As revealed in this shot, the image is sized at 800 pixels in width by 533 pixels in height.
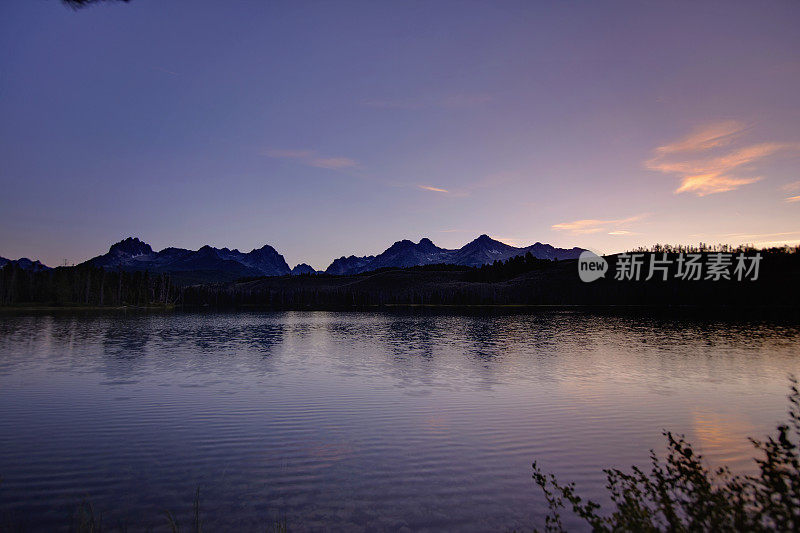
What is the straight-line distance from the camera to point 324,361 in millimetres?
45688

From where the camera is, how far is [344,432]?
63.6 feet

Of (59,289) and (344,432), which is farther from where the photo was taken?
(59,289)

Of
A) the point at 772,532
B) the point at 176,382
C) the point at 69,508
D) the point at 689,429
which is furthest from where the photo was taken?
the point at 176,382

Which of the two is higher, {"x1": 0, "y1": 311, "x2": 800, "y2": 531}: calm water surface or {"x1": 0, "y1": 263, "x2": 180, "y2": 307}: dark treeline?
{"x1": 0, "y1": 263, "x2": 180, "y2": 307}: dark treeline

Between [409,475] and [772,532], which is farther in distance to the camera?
[409,475]

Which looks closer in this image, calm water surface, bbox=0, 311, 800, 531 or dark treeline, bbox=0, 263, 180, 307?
calm water surface, bbox=0, 311, 800, 531

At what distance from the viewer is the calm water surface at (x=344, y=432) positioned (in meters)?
12.0

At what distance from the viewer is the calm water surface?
12.0 m

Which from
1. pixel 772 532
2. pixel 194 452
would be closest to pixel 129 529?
pixel 194 452

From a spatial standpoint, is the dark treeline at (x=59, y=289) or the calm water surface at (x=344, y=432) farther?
the dark treeline at (x=59, y=289)

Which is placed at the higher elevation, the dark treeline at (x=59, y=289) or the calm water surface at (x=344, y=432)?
the dark treeline at (x=59, y=289)

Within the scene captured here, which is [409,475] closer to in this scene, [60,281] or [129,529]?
[129,529]

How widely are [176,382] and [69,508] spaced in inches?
864

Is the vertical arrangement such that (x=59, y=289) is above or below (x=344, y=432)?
above
